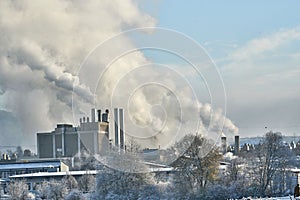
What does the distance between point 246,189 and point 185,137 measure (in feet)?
14.7

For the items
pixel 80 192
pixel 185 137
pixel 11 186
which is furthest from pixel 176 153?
pixel 11 186

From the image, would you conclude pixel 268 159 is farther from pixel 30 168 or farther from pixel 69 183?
pixel 30 168

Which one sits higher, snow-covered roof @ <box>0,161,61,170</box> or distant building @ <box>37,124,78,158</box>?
distant building @ <box>37,124,78,158</box>

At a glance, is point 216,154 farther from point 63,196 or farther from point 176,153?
point 63,196

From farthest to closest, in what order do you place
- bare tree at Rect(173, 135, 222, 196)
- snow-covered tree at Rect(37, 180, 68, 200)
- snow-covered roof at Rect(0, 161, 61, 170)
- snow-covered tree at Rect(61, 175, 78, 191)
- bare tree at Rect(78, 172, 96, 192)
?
snow-covered roof at Rect(0, 161, 61, 170), snow-covered tree at Rect(61, 175, 78, 191), bare tree at Rect(78, 172, 96, 192), snow-covered tree at Rect(37, 180, 68, 200), bare tree at Rect(173, 135, 222, 196)

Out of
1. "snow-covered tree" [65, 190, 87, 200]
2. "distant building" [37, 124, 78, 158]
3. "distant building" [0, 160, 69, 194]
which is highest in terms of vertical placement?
"distant building" [37, 124, 78, 158]

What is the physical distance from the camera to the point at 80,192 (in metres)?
35.6

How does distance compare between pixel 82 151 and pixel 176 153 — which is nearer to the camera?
pixel 176 153

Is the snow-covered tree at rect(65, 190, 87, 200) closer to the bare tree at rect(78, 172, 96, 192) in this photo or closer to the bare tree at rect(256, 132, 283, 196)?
the bare tree at rect(78, 172, 96, 192)

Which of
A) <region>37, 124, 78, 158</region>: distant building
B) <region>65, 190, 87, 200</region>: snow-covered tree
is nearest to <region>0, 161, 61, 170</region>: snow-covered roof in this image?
<region>37, 124, 78, 158</region>: distant building

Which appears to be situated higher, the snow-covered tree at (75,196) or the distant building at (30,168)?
the snow-covered tree at (75,196)

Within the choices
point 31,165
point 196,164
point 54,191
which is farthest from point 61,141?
point 196,164

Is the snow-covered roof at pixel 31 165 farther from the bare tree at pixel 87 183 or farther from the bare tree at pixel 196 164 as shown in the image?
the bare tree at pixel 196 164

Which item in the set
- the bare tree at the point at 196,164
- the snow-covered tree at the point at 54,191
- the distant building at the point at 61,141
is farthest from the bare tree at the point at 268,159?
the distant building at the point at 61,141
